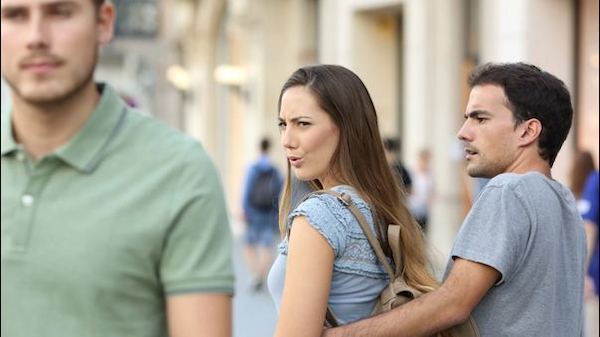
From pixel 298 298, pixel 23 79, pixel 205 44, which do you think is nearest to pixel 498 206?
pixel 298 298

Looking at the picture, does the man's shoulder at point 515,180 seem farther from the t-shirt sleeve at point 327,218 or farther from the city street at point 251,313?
the city street at point 251,313

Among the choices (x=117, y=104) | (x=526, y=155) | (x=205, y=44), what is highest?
(x=117, y=104)

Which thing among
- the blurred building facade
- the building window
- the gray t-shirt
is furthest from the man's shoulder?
the building window

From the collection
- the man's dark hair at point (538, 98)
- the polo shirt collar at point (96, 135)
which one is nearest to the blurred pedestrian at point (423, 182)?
the man's dark hair at point (538, 98)

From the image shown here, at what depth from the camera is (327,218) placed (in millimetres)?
3344

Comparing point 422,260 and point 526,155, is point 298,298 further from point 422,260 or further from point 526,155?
point 526,155

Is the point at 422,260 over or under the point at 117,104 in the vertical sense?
under

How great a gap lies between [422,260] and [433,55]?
45.1ft

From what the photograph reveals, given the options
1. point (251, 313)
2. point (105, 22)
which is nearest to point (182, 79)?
point (251, 313)

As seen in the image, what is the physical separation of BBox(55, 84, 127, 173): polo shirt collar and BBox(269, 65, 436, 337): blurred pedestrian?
2.18 ft

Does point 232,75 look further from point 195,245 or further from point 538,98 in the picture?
point 195,245

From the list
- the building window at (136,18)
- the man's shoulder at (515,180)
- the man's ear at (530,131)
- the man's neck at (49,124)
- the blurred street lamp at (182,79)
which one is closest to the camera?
the man's neck at (49,124)

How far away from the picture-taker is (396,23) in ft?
65.7

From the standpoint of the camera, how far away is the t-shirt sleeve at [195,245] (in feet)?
8.82
